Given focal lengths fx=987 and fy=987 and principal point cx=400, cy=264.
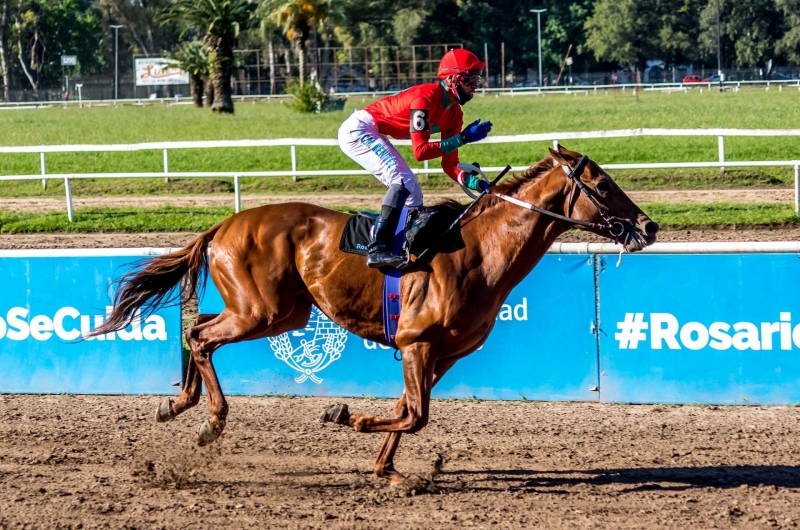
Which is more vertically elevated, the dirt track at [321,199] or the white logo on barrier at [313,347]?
the dirt track at [321,199]

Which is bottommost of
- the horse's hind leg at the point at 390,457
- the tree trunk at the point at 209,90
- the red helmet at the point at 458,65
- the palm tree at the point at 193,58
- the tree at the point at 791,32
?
the horse's hind leg at the point at 390,457

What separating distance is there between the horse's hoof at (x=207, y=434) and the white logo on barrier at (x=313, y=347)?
1672mm

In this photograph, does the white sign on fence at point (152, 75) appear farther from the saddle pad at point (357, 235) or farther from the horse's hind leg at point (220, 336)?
the saddle pad at point (357, 235)

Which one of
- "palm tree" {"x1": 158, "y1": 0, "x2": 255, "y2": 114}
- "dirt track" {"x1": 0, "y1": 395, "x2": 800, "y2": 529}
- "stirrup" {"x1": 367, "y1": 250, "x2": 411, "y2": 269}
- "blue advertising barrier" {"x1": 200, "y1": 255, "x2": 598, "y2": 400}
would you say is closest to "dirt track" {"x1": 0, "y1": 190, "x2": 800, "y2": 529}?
"dirt track" {"x1": 0, "y1": 395, "x2": 800, "y2": 529}

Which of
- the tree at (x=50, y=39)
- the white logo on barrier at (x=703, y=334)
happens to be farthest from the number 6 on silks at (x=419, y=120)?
the tree at (x=50, y=39)

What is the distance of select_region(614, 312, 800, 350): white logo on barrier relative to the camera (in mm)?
6652

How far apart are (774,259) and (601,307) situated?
3.89 ft

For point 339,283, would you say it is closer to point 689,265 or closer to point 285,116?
point 689,265

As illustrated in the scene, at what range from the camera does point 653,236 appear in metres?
4.94

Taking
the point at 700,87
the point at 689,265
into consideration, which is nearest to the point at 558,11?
the point at 700,87

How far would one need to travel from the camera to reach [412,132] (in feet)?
16.8

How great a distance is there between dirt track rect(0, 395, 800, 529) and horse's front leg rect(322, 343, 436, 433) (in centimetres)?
33

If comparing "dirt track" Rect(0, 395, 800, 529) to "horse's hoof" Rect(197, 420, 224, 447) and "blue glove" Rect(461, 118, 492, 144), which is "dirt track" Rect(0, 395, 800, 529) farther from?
"blue glove" Rect(461, 118, 492, 144)

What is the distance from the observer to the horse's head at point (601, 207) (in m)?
4.98
